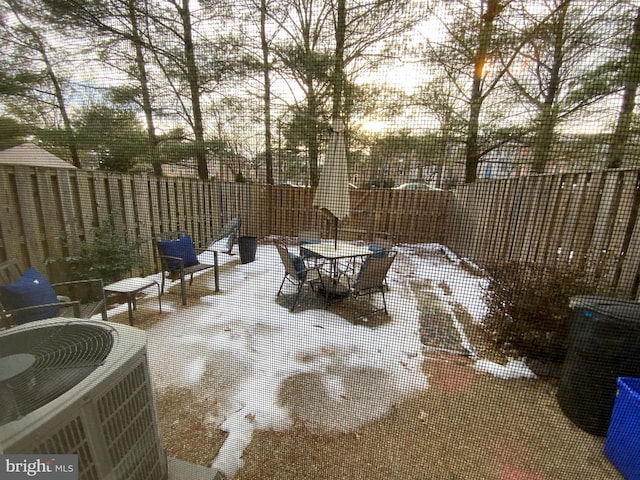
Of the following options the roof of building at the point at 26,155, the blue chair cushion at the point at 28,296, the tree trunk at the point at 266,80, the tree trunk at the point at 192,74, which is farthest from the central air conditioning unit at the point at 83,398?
the roof of building at the point at 26,155

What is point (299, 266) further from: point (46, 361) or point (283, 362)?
point (46, 361)

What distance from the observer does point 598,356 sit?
52.4 inches

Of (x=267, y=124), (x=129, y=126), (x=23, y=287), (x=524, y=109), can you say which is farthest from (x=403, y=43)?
(x=23, y=287)

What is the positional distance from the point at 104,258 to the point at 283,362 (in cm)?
220

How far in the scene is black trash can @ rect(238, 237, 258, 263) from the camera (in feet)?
12.9

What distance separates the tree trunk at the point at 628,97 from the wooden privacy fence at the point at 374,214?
1.11 m

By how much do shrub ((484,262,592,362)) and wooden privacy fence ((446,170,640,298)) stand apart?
0.18 meters

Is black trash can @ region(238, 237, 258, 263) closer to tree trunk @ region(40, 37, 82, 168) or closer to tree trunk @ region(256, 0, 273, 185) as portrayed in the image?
tree trunk @ region(256, 0, 273, 185)

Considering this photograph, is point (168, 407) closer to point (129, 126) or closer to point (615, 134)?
point (129, 126)

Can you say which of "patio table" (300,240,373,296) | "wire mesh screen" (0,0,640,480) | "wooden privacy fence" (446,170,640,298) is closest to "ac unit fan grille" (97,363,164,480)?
"wire mesh screen" (0,0,640,480)

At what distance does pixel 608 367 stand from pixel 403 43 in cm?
206

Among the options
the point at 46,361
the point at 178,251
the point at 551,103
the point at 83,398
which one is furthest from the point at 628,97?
the point at 178,251

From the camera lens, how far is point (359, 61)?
1267 millimetres

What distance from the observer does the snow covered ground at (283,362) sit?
1.42 m
